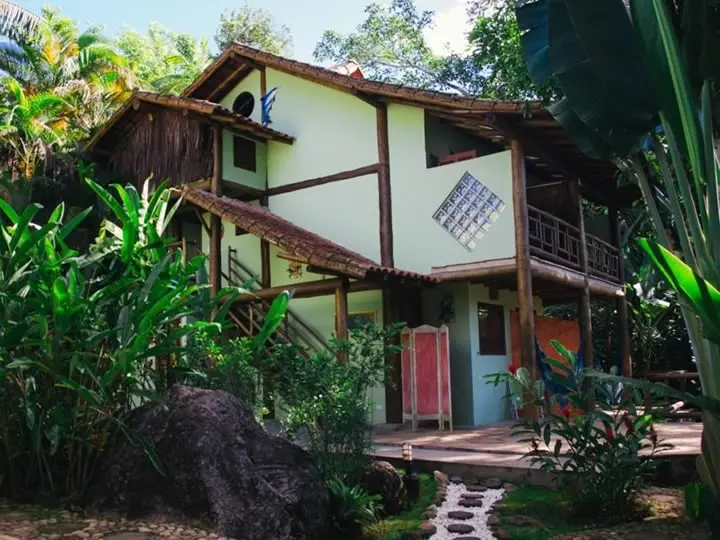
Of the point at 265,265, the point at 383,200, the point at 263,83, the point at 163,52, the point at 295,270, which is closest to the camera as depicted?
the point at 383,200

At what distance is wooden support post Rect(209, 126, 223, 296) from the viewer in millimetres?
12109

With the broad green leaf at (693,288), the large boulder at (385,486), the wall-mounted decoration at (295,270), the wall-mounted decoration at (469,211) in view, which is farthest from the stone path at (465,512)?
the wall-mounted decoration at (295,270)

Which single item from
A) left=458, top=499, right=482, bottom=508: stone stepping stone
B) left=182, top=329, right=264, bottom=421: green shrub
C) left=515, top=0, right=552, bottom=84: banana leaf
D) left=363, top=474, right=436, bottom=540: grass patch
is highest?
left=515, top=0, right=552, bottom=84: banana leaf

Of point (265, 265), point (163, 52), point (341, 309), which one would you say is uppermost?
point (163, 52)

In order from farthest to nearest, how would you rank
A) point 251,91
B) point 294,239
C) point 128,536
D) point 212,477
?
point 251,91
point 294,239
point 212,477
point 128,536

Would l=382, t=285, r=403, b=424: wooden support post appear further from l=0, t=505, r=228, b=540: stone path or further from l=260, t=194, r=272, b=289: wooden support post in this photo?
l=0, t=505, r=228, b=540: stone path

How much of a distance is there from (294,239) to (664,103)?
22.1 feet

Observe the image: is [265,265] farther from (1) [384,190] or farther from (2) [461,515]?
(2) [461,515]

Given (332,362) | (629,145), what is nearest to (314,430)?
(332,362)

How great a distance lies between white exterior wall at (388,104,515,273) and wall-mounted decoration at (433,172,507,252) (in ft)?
0.23

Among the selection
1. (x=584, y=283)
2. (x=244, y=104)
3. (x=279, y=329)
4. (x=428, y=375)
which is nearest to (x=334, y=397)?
(x=428, y=375)

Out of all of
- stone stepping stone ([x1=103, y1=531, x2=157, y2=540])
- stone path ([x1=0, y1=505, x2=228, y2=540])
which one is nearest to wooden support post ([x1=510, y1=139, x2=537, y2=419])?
stone path ([x1=0, y1=505, x2=228, y2=540])

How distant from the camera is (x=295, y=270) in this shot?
41.2 feet

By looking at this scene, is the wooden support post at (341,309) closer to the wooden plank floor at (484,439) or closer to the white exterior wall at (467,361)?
the wooden plank floor at (484,439)
